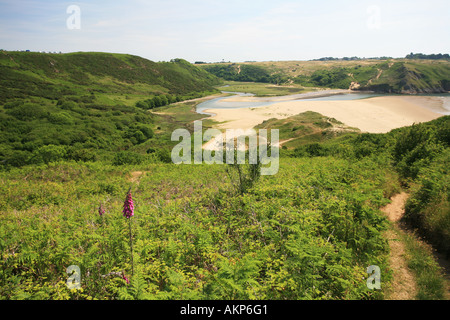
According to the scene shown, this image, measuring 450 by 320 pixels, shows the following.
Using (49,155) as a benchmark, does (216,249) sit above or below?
above

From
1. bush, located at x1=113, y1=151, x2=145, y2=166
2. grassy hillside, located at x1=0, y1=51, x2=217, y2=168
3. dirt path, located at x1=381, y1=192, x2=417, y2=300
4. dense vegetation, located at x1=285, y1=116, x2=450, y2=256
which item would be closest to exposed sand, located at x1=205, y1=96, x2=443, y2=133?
grassy hillside, located at x1=0, y1=51, x2=217, y2=168

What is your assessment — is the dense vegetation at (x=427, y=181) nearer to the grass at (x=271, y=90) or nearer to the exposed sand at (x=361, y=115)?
the exposed sand at (x=361, y=115)

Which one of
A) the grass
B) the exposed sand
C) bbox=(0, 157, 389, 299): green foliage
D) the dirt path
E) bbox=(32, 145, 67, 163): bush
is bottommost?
bbox=(32, 145, 67, 163): bush

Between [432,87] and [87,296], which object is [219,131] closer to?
[87,296]

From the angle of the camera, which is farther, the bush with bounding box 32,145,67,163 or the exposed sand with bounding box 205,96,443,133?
the exposed sand with bounding box 205,96,443,133

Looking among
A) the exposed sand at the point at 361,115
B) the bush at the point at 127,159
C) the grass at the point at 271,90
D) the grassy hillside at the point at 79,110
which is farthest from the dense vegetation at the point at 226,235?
the grass at the point at 271,90

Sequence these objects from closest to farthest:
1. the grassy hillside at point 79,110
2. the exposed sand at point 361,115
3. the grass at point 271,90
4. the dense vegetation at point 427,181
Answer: the dense vegetation at point 427,181 → the grassy hillside at point 79,110 → the exposed sand at point 361,115 → the grass at point 271,90

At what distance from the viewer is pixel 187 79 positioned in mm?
149500

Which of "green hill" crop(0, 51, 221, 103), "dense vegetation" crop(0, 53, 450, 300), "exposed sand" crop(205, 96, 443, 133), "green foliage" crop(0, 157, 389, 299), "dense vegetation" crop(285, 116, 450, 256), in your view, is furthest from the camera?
"green hill" crop(0, 51, 221, 103)

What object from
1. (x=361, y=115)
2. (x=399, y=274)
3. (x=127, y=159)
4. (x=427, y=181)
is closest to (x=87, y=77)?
(x=127, y=159)

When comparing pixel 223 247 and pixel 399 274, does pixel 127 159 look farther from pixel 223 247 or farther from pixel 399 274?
pixel 399 274

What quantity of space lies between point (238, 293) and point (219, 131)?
47002mm

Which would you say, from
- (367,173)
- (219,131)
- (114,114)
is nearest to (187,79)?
(114,114)

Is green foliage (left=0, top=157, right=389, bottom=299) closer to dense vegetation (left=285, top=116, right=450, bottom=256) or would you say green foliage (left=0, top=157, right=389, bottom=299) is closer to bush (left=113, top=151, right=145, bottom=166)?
dense vegetation (left=285, top=116, right=450, bottom=256)
